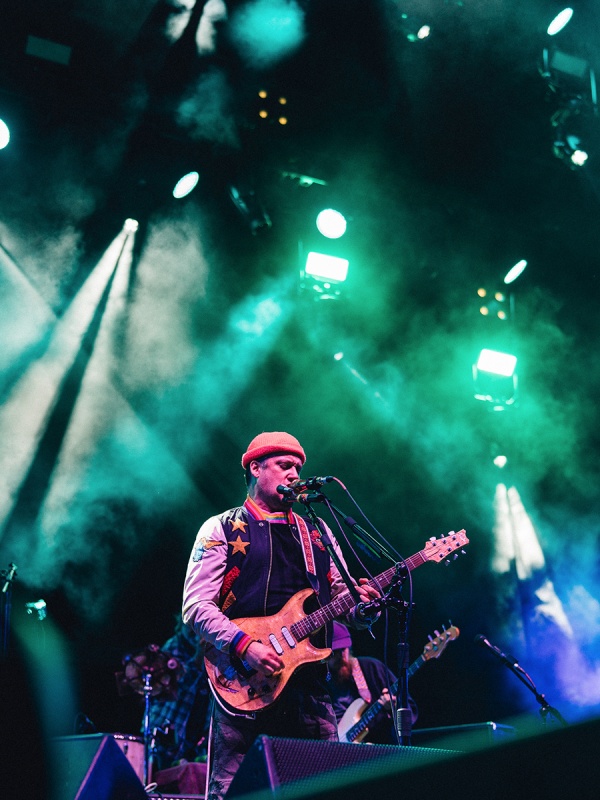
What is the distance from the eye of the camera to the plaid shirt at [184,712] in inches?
249

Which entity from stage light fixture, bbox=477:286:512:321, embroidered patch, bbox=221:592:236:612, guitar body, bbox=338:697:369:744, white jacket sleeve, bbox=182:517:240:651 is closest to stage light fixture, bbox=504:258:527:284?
stage light fixture, bbox=477:286:512:321

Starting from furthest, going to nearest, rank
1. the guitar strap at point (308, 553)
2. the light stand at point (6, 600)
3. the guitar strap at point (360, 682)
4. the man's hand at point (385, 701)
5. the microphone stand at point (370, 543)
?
the guitar strap at point (360, 682) < the man's hand at point (385, 701) < the light stand at point (6, 600) < the guitar strap at point (308, 553) < the microphone stand at point (370, 543)

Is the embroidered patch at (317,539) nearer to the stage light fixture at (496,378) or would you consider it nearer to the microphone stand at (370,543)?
the microphone stand at (370,543)

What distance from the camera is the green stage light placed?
24.4 feet

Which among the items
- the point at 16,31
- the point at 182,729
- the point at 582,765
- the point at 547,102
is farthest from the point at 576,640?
the point at 16,31

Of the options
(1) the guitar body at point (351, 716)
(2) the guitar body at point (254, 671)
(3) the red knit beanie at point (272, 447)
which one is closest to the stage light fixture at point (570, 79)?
(3) the red knit beanie at point (272, 447)

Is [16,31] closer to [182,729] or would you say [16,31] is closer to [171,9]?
[171,9]

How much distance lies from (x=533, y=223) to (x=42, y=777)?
798cm

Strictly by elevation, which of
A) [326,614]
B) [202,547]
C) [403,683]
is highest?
[202,547]

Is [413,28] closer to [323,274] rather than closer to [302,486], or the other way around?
[323,274]

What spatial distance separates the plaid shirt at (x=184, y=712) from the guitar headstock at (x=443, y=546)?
131 inches

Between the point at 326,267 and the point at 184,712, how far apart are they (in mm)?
4824

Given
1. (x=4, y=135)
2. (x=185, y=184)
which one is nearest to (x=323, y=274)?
(x=185, y=184)

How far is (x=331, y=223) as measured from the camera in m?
7.46
